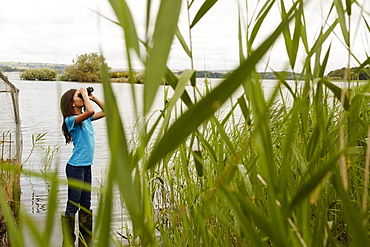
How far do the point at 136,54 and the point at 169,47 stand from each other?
0.12 ft

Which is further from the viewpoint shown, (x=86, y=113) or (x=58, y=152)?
(x=86, y=113)

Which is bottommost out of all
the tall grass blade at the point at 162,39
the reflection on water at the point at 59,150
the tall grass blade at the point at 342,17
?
the reflection on water at the point at 59,150

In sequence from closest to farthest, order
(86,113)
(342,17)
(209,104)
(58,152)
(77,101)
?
1. (209,104)
2. (58,152)
3. (342,17)
4. (86,113)
5. (77,101)

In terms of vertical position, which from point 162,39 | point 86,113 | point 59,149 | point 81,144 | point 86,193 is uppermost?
point 162,39

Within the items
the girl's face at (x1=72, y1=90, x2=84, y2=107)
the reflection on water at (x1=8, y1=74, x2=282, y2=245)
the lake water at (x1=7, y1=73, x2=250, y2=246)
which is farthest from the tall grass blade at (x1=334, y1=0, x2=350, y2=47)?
the girl's face at (x1=72, y1=90, x2=84, y2=107)

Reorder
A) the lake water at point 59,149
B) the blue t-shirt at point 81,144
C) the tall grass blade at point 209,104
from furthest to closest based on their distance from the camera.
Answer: the blue t-shirt at point 81,144 → the lake water at point 59,149 → the tall grass blade at point 209,104

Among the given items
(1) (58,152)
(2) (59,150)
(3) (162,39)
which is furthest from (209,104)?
(2) (59,150)

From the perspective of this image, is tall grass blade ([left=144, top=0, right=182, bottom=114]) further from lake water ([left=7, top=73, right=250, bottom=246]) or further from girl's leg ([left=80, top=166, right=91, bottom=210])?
girl's leg ([left=80, top=166, right=91, bottom=210])

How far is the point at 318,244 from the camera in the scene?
0.77 meters

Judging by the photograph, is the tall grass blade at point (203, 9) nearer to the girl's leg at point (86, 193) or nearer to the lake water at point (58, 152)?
the lake water at point (58, 152)

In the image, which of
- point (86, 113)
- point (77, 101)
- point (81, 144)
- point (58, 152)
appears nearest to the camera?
point (58, 152)

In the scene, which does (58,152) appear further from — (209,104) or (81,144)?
(81,144)

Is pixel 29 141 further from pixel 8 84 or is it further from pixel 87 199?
Answer: pixel 87 199

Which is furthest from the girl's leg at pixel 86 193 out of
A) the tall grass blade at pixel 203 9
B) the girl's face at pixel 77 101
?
the tall grass blade at pixel 203 9
